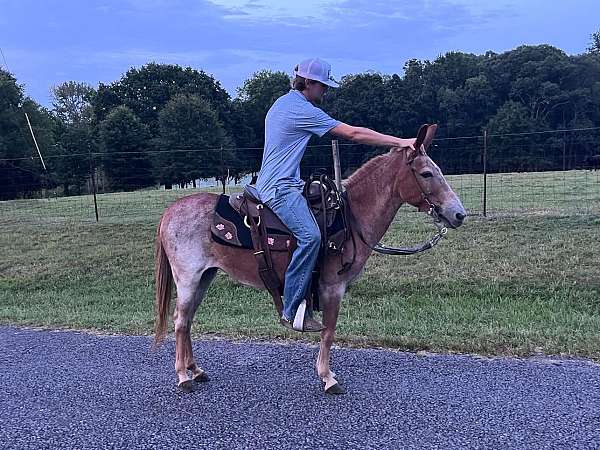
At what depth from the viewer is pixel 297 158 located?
16.8 ft

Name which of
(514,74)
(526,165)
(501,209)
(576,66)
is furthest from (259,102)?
(501,209)

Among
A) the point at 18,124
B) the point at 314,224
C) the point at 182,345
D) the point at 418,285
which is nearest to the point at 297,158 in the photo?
the point at 314,224

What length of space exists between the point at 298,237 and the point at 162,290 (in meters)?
1.67

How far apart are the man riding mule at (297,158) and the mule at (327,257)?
8.5 inches

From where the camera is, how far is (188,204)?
5.71 metres

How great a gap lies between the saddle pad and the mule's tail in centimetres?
69

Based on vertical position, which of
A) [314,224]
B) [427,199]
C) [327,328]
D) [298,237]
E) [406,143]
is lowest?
[327,328]

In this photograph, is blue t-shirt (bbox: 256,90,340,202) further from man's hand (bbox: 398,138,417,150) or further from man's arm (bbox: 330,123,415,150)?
man's hand (bbox: 398,138,417,150)

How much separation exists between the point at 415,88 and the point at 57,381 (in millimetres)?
60504

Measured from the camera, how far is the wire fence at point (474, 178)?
52.9 ft

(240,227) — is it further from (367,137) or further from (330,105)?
(330,105)

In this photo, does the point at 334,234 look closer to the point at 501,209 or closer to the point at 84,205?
the point at 501,209

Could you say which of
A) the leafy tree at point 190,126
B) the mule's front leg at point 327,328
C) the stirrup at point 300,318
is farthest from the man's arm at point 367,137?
the leafy tree at point 190,126

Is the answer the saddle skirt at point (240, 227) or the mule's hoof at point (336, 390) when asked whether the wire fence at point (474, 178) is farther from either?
the mule's hoof at point (336, 390)
